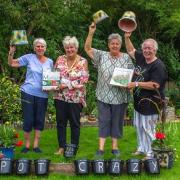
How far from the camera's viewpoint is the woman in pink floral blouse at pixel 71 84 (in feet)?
22.9

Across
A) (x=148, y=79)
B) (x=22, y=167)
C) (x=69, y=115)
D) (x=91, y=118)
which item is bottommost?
(x=22, y=167)

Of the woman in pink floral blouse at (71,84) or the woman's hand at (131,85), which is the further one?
the woman in pink floral blouse at (71,84)

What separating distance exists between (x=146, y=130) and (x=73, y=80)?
1188 mm

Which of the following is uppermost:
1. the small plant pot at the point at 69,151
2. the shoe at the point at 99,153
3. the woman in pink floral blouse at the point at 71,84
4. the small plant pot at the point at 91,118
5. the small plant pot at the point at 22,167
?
the woman in pink floral blouse at the point at 71,84

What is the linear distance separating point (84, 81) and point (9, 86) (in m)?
2.62

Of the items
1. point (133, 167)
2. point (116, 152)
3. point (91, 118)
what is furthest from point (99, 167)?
point (91, 118)

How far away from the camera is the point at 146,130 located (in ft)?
23.3

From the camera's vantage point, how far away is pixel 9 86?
30.5 ft

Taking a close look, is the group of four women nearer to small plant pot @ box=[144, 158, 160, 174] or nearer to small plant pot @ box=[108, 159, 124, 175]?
small plant pot @ box=[144, 158, 160, 174]

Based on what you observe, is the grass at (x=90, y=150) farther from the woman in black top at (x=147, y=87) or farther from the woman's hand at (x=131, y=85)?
the woman's hand at (x=131, y=85)

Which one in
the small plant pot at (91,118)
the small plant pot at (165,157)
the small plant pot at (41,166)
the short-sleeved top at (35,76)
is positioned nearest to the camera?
the small plant pot at (41,166)

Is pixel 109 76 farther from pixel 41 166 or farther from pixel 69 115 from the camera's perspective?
pixel 41 166

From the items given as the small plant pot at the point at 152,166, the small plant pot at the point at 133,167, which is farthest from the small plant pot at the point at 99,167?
the small plant pot at the point at 152,166

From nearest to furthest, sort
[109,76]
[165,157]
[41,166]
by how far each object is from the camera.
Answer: [41,166] < [165,157] < [109,76]
